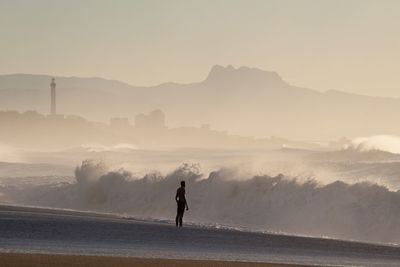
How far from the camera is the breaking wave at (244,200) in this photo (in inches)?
1391

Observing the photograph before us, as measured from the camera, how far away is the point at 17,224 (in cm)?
2730

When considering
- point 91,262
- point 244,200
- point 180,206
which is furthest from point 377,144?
point 91,262

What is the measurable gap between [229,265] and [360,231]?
15.6 metres

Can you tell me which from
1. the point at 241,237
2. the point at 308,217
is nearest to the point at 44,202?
the point at 308,217

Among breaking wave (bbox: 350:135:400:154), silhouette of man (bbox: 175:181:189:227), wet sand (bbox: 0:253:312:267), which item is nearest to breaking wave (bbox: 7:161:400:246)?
silhouette of man (bbox: 175:181:189:227)

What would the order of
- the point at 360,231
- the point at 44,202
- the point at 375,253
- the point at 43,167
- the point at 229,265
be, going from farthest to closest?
1. the point at 43,167
2. the point at 44,202
3. the point at 360,231
4. the point at 375,253
5. the point at 229,265

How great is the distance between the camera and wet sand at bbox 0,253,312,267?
17953mm

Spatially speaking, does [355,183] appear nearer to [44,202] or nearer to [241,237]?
[241,237]

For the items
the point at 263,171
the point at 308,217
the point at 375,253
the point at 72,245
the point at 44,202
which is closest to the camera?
the point at 72,245

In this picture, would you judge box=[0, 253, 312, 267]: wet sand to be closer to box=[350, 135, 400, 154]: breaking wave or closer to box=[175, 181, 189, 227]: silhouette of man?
box=[175, 181, 189, 227]: silhouette of man

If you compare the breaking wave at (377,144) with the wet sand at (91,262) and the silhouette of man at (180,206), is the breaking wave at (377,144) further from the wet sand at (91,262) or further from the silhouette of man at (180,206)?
the wet sand at (91,262)

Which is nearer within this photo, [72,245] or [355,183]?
[72,245]

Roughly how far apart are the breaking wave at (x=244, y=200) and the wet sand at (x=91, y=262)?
46.4 ft

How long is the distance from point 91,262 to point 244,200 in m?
23.5
